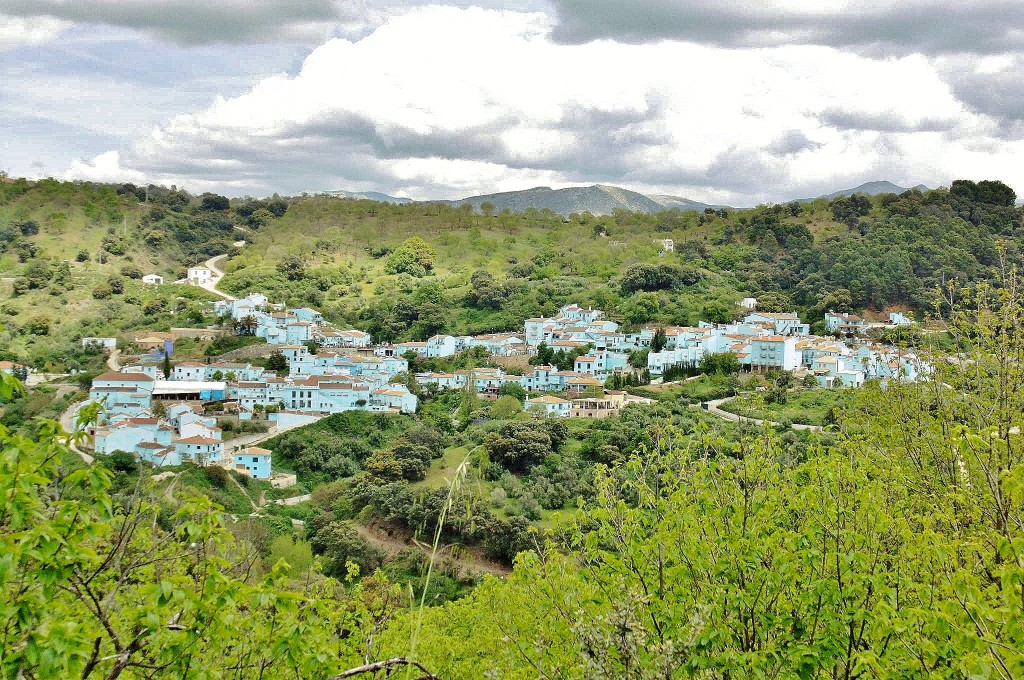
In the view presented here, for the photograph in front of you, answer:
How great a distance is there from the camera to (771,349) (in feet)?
113

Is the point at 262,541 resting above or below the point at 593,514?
below

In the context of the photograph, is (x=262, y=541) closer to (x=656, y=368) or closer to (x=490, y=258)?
(x=656, y=368)

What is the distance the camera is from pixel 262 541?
19297mm

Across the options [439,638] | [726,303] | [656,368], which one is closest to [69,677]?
[439,638]

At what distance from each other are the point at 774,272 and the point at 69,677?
51.1m

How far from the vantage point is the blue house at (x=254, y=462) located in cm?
2623

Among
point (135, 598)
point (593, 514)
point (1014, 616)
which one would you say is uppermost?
point (1014, 616)

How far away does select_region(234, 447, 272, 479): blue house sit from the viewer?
2623cm

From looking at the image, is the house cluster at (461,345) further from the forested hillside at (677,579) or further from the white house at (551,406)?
the forested hillside at (677,579)

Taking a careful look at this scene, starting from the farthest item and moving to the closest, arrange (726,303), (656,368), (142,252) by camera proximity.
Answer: (142,252) < (726,303) < (656,368)

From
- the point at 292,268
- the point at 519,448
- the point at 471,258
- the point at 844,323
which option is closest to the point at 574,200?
the point at 471,258

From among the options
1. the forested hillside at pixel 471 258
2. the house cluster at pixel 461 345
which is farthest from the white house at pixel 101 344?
the house cluster at pixel 461 345

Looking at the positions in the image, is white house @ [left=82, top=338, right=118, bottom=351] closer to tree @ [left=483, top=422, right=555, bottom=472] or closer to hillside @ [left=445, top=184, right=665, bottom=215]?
tree @ [left=483, top=422, right=555, bottom=472]

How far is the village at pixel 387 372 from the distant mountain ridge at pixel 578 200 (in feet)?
181
